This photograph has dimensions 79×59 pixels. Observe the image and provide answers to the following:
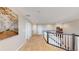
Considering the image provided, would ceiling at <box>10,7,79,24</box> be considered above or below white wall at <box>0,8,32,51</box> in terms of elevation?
above

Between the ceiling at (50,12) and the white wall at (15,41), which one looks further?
the ceiling at (50,12)

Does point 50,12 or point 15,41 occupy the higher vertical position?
point 50,12

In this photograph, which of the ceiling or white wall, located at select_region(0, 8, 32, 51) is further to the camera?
the ceiling

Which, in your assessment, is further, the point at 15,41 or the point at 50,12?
the point at 50,12

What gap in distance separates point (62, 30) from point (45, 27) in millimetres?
1621

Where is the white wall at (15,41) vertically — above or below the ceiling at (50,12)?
below

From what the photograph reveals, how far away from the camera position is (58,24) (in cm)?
882
